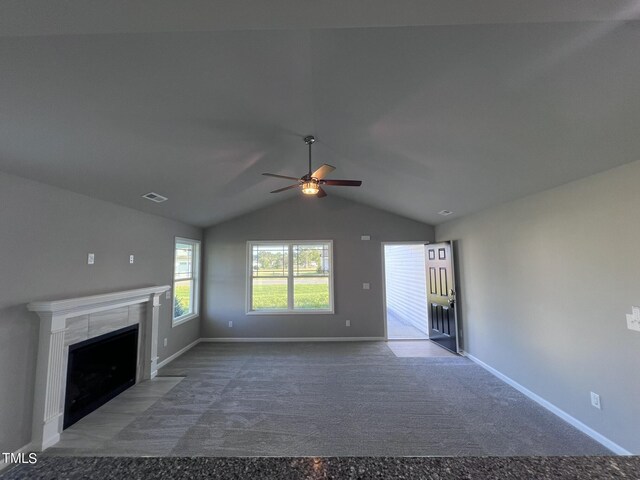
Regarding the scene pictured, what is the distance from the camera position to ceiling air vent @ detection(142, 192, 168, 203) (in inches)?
135

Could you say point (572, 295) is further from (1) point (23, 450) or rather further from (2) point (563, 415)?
(1) point (23, 450)

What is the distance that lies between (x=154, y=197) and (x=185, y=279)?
206 centimetres

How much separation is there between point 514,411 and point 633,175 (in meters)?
2.52

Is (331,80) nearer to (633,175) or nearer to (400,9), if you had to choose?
(400,9)

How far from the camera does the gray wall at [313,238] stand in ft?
17.9

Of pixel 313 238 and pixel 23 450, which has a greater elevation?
pixel 313 238

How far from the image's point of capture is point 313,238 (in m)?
5.65

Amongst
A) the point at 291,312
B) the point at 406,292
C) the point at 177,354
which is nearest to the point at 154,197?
the point at 177,354

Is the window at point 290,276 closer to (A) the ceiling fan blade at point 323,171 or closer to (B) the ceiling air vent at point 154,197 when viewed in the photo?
(B) the ceiling air vent at point 154,197

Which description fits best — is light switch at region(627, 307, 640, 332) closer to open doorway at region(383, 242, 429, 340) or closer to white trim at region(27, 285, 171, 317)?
open doorway at region(383, 242, 429, 340)

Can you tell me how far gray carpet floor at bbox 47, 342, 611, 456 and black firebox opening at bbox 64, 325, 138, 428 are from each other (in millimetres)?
471

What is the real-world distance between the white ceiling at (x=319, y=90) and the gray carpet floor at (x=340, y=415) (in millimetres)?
2488

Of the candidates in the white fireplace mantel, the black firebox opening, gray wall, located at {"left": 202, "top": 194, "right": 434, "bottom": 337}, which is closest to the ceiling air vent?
the white fireplace mantel

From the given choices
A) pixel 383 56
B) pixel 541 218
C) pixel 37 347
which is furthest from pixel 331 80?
pixel 37 347
